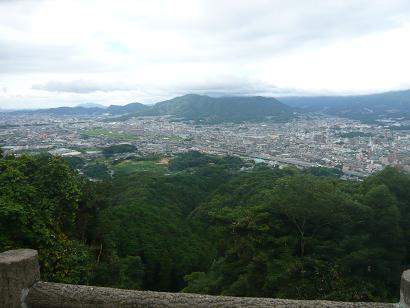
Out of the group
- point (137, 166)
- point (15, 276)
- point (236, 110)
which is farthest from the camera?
point (236, 110)

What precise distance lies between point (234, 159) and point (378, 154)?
1995 cm

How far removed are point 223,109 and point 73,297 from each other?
143634mm

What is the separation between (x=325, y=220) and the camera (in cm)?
965

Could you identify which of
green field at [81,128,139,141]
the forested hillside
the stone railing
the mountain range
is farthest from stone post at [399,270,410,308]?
the mountain range

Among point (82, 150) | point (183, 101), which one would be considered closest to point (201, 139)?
point (82, 150)

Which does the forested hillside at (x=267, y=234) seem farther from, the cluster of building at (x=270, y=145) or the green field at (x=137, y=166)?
the green field at (x=137, y=166)

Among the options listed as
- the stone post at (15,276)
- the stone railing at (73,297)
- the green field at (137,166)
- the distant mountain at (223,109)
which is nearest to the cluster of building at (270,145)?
the green field at (137,166)

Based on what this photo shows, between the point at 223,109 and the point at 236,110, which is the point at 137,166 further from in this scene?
the point at 223,109

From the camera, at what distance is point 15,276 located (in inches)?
102

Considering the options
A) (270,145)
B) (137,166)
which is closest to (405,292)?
(137,166)

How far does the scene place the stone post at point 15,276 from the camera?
256 cm

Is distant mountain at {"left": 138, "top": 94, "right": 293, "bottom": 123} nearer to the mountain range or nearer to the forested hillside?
the mountain range

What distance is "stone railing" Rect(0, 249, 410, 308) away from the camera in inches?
102

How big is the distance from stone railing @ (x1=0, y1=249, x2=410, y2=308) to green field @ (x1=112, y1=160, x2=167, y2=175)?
4072 cm
